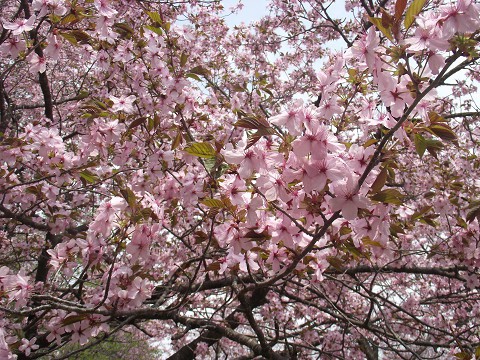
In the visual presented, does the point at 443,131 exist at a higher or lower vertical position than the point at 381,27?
lower

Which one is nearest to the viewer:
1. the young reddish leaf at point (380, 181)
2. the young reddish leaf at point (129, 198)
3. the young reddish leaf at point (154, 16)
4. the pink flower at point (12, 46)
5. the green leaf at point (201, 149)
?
the young reddish leaf at point (380, 181)

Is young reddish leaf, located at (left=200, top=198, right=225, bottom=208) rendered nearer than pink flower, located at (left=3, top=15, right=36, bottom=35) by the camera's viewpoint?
Yes

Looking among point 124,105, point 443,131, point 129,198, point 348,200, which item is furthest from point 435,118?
point 124,105

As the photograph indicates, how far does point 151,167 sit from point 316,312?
343 centimetres

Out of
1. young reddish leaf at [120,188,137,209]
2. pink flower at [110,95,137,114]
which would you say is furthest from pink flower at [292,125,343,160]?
pink flower at [110,95,137,114]

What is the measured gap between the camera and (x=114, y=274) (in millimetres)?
2373

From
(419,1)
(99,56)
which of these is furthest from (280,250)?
(99,56)

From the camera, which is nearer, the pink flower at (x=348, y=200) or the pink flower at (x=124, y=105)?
the pink flower at (x=348, y=200)

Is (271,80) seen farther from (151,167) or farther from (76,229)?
→ (151,167)

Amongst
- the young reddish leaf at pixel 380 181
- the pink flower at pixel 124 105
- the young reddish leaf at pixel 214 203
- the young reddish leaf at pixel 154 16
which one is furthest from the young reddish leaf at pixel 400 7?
the pink flower at pixel 124 105

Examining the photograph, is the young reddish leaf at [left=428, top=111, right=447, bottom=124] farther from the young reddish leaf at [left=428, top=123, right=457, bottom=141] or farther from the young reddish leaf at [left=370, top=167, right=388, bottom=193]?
the young reddish leaf at [left=370, top=167, right=388, bottom=193]

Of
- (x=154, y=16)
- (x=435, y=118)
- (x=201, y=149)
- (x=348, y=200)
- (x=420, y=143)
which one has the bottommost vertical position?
(x=348, y=200)

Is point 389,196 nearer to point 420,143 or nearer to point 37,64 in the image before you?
point 420,143

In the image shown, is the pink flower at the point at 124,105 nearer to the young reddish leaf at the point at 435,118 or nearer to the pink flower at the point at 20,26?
the pink flower at the point at 20,26
